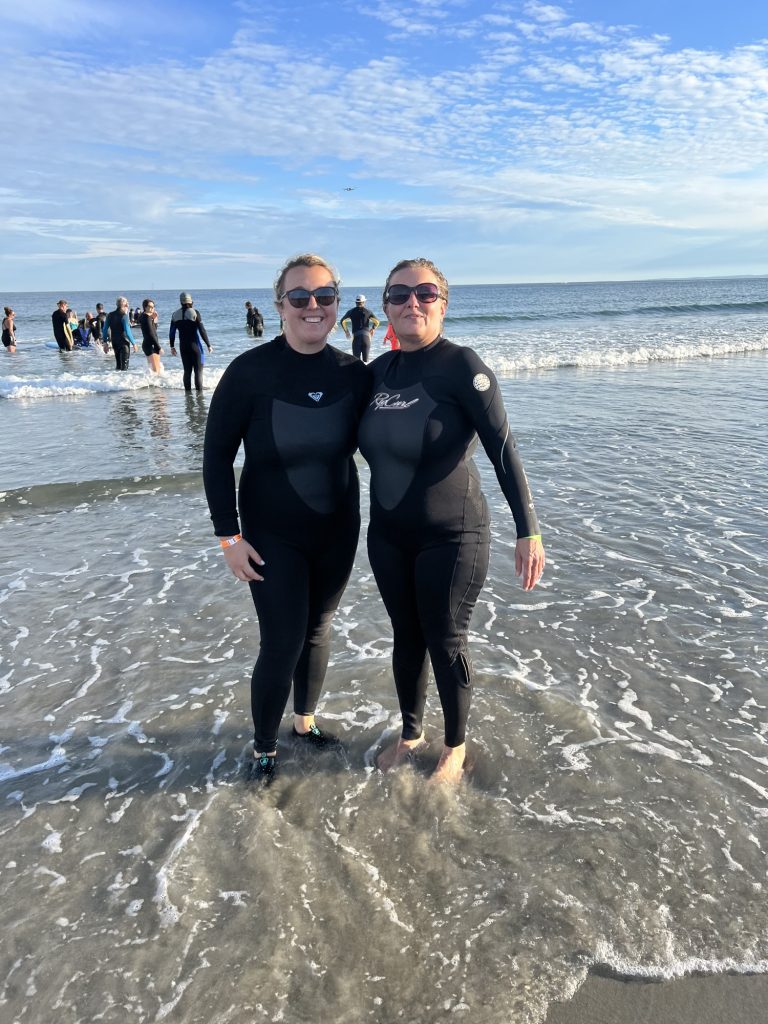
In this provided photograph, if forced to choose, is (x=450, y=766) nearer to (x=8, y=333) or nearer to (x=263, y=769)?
(x=263, y=769)

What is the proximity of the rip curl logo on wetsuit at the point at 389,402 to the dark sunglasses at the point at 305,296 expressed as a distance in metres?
0.46

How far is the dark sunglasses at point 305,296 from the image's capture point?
2.81 m

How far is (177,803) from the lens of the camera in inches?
118

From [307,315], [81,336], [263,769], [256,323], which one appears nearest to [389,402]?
[307,315]

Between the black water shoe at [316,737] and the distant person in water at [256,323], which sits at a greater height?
the distant person in water at [256,323]

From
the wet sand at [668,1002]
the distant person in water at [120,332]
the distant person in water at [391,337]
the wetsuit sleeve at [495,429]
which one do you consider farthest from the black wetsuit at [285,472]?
the distant person in water at [120,332]

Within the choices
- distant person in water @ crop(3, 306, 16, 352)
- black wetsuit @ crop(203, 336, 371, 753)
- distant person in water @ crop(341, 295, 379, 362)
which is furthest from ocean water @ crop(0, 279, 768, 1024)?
distant person in water @ crop(3, 306, 16, 352)

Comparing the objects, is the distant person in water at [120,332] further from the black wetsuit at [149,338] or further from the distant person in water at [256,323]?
the distant person in water at [256,323]

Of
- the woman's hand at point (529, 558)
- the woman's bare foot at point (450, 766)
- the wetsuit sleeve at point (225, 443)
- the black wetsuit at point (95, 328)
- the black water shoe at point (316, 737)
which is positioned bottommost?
the black water shoe at point (316, 737)

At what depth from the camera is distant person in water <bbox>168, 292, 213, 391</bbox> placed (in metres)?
13.9

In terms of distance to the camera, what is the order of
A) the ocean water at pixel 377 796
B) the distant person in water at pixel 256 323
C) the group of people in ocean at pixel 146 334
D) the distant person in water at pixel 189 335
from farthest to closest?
the distant person in water at pixel 256 323
the group of people in ocean at pixel 146 334
the distant person in water at pixel 189 335
the ocean water at pixel 377 796

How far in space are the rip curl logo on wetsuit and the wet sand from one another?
2.12 m

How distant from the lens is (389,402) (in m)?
2.82

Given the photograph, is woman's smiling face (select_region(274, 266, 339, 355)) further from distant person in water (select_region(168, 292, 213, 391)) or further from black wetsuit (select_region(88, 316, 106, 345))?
black wetsuit (select_region(88, 316, 106, 345))
